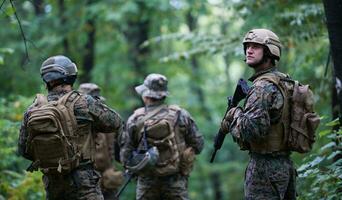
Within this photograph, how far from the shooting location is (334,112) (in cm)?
895

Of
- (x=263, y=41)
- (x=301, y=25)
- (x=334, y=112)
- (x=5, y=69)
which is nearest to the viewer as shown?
(x=263, y=41)

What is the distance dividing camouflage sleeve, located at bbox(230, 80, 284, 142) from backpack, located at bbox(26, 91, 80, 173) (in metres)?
1.75

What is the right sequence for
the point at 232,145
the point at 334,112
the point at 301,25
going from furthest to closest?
1. the point at 232,145
2. the point at 301,25
3. the point at 334,112

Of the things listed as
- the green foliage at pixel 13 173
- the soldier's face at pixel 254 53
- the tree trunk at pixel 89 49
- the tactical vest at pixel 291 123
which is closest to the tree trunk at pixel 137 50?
the tree trunk at pixel 89 49

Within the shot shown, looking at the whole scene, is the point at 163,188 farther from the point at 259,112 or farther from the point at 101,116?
the point at 259,112

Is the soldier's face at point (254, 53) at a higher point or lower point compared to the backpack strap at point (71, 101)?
higher

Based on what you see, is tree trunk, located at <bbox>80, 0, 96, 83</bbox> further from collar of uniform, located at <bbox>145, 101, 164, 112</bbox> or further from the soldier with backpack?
the soldier with backpack

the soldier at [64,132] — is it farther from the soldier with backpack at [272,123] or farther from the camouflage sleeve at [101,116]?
the soldier with backpack at [272,123]

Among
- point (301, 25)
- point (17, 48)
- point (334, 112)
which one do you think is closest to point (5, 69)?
point (17, 48)

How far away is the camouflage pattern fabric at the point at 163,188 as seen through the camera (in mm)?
8352

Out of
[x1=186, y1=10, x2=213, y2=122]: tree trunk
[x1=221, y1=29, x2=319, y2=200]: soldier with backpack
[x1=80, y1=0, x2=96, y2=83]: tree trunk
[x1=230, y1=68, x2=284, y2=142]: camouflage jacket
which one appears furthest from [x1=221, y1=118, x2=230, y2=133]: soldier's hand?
[x1=186, y1=10, x2=213, y2=122]: tree trunk

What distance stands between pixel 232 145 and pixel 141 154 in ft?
54.7

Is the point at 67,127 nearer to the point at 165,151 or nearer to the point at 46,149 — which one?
the point at 46,149

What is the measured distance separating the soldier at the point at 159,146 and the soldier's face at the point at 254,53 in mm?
2596
